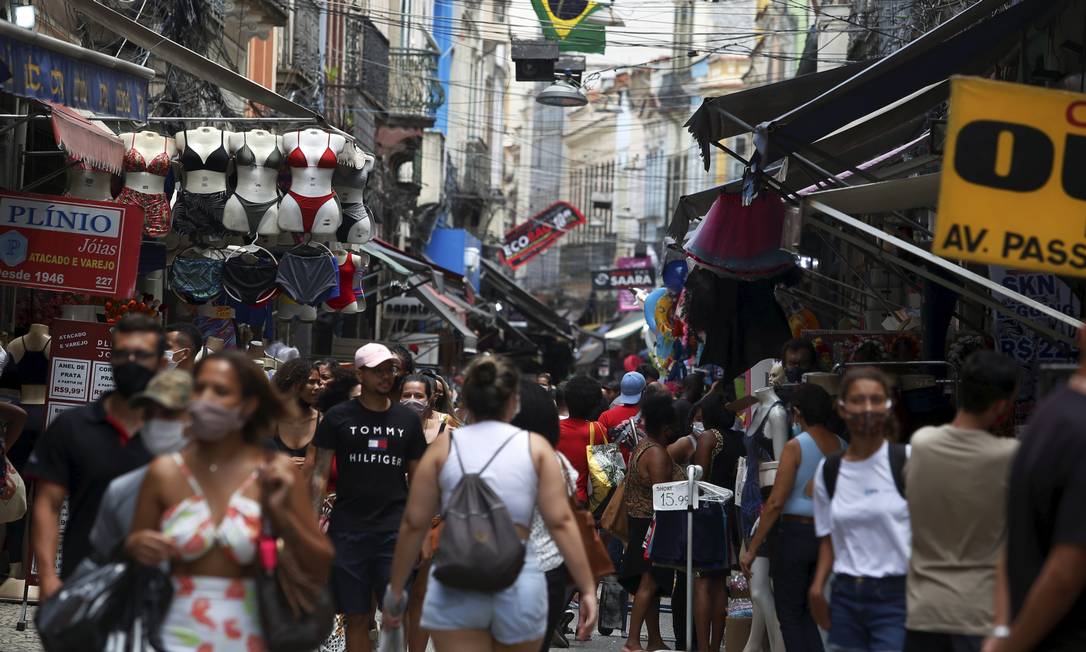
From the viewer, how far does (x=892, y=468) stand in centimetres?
596

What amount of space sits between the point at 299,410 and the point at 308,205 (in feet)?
15.1

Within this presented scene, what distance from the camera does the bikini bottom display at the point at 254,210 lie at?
1305cm

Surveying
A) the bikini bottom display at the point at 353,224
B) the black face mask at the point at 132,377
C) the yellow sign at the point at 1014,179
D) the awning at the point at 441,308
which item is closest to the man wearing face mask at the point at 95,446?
the black face mask at the point at 132,377

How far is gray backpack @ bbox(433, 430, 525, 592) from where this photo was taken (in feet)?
18.8

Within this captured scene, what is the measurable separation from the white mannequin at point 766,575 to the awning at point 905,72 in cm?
138

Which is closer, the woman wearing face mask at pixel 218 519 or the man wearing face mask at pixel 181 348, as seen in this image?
the woman wearing face mask at pixel 218 519

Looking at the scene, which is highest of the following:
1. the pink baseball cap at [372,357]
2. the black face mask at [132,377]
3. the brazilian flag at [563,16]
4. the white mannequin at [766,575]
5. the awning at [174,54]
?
the brazilian flag at [563,16]

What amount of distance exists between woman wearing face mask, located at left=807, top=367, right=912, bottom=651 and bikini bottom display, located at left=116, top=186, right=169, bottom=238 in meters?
7.39

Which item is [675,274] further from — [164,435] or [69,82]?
[164,435]

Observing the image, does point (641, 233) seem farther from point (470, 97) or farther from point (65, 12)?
point (65, 12)

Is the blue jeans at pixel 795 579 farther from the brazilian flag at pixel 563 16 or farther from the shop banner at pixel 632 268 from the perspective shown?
the shop banner at pixel 632 268

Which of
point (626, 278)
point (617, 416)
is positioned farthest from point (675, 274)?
point (626, 278)

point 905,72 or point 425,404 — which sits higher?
point 905,72

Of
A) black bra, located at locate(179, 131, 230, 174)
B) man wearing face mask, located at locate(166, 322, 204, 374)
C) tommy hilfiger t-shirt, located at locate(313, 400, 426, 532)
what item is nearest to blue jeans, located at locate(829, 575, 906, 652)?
tommy hilfiger t-shirt, located at locate(313, 400, 426, 532)
